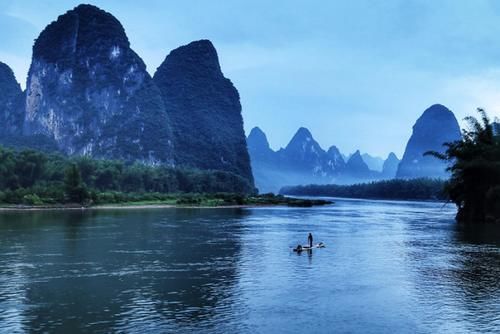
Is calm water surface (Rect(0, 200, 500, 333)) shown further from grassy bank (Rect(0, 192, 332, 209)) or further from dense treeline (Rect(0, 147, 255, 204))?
dense treeline (Rect(0, 147, 255, 204))

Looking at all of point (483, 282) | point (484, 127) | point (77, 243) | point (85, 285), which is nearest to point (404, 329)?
point (483, 282)

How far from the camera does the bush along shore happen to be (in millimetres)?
112625

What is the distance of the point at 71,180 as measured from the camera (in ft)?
373

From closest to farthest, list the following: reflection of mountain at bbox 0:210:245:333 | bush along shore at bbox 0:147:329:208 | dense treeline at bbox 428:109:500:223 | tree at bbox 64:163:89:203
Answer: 1. reflection of mountain at bbox 0:210:245:333
2. dense treeline at bbox 428:109:500:223
3. bush along shore at bbox 0:147:329:208
4. tree at bbox 64:163:89:203

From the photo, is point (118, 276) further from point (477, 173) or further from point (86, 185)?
point (86, 185)

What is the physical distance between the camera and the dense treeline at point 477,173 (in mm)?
75875

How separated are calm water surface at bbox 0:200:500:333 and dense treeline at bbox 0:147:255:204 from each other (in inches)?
2307

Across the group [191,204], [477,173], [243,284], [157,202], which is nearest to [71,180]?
A: [157,202]

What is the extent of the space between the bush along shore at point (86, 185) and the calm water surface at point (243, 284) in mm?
58322

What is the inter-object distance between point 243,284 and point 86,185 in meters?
112

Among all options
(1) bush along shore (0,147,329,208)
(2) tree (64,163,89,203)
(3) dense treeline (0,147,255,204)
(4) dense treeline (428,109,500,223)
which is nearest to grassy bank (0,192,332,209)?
(1) bush along shore (0,147,329,208)

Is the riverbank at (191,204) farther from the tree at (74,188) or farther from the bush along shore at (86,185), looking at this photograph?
the tree at (74,188)

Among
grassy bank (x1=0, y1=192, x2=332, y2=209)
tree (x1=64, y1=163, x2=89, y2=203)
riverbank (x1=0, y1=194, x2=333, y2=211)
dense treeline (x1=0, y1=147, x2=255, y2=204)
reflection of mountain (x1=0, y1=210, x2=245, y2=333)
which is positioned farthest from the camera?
tree (x1=64, y1=163, x2=89, y2=203)

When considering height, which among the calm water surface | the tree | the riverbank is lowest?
the calm water surface
